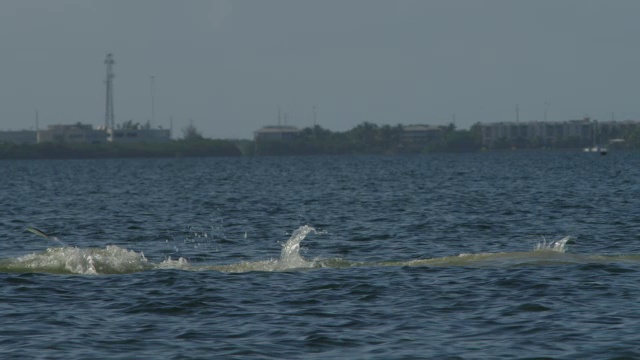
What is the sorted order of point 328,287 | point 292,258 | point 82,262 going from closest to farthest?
point 328,287, point 82,262, point 292,258

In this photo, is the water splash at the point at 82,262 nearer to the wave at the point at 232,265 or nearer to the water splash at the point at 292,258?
the wave at the point at 232,265

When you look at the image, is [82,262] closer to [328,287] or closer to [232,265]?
[232,265]

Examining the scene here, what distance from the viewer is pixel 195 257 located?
37562 millimetres

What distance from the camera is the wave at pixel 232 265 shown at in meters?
32.8


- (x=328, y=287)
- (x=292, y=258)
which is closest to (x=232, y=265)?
(x=292, y=258)

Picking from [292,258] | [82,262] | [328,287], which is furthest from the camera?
[292,258]

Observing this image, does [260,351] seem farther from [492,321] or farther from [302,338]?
[492,321]

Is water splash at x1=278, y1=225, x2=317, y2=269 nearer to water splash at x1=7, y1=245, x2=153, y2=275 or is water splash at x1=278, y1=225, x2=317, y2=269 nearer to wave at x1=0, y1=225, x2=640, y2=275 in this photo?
wave at x1=0, y1=225, x2=640, y2=275

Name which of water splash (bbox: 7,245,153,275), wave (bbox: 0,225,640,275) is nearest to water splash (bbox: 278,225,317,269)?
wave (bbox: 0,225,640,275)

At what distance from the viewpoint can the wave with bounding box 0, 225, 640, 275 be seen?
1289 inches

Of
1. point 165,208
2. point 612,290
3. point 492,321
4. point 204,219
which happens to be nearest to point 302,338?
point 492,321

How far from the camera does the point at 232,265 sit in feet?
111

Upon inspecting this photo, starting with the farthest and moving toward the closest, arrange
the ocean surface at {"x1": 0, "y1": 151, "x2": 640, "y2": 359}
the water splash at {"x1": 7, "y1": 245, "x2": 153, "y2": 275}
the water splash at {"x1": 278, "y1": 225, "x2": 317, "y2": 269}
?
the water splash at {"x1": 278, "y1": 225, "x2": 317, "y2": 269}, the water splash at {"x1": 7, "y1": 245, "x2": 153, "y2": 275}, the ocean surface at {"x1": 0, "y1": 151, "x2": 640, "y2": 359}

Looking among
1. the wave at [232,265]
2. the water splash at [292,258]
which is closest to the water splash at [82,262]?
the wave at [232,265]
